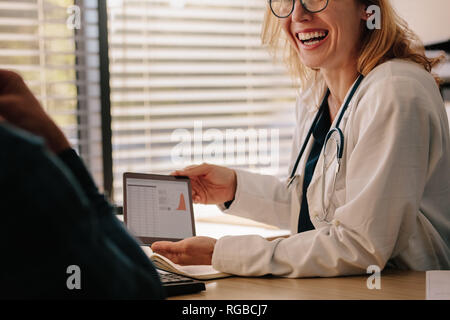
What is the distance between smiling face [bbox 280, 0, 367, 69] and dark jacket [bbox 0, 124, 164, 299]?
1030 millimetres

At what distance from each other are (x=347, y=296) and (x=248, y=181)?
2.53 ft

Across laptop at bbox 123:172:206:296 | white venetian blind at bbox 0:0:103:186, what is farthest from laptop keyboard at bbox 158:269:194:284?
white venetian blind at bbox 0:0:103:186

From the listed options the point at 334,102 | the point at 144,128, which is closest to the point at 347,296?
the point at 334,102

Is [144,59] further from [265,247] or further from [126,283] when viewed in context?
[126,283]

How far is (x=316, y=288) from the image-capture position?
1133mm

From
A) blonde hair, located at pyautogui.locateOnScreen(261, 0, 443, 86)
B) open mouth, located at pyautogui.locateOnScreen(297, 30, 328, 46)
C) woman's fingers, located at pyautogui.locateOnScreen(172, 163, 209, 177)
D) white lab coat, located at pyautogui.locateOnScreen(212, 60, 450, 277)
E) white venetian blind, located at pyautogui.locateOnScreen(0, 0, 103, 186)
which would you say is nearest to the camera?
white lab coat, located at pyautogui.locateOnScreen(212, 60, 450, 277)

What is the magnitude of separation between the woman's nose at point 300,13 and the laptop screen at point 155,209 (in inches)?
21.0

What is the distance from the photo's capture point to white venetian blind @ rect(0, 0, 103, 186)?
2.49 m

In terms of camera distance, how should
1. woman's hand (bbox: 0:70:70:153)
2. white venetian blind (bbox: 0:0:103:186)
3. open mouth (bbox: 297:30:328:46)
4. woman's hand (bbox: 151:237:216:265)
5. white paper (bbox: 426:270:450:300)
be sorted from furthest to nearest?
white venetian blind (bbox: 0:0:103:186)
open mouth (bbox: 297:30:328:46)
woman's hand (bbox: 151:237:216:265)
white paper (bbox: 426:270:450:300)
woman's hand (bbox: 0:70:70:153)

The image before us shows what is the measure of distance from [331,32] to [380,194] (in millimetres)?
490

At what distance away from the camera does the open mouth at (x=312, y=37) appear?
4.94 feet

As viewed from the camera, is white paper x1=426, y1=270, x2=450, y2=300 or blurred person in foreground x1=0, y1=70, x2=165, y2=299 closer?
blurred person in foreground x1=0, y1=70, x2=165, y2=299

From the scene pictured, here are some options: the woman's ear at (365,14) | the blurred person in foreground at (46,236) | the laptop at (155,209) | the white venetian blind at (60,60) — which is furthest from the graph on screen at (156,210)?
the white venetian blind at (60,60)

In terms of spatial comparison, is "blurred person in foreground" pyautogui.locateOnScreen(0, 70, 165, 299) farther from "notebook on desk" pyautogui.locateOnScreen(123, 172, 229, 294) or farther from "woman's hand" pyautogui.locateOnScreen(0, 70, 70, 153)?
"notebook on desk" pyautogui.locateOnScreen(123, 172, 229, 294)
